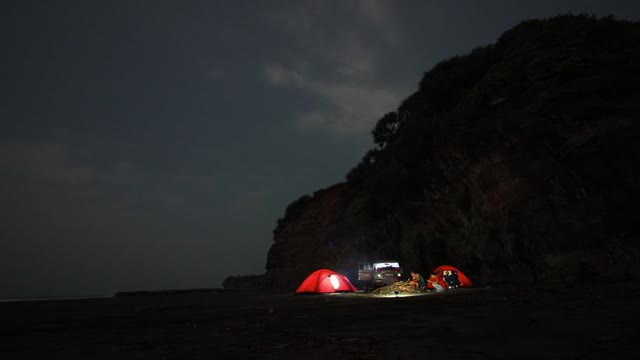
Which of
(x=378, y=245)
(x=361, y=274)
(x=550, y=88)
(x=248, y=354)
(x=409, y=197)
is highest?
(x=550, y=88)

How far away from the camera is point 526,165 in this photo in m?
28.5

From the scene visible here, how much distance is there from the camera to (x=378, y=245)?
4819 cm

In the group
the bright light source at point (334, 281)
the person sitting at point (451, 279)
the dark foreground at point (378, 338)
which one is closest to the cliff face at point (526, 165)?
the person sitting at point (451, 279)

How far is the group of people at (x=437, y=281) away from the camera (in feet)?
79.6

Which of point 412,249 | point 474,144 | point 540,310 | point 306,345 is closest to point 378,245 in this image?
point 412,249

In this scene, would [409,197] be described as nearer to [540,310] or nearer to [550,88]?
[550,88]

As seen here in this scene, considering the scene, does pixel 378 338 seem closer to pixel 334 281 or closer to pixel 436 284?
pixel 436 284

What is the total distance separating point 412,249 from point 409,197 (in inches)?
194

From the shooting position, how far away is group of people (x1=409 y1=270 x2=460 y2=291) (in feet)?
79.6

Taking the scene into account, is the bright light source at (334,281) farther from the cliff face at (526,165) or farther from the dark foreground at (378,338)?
the dark foreground at (378,338)

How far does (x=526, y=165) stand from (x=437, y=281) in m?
9.85

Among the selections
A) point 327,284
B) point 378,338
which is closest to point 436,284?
point 327,284

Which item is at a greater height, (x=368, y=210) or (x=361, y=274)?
(x=368, y=210)

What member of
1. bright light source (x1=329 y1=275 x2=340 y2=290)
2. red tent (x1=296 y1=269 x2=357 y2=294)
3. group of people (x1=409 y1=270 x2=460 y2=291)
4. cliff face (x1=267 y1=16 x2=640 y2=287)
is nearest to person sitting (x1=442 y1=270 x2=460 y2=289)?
group of people (x1=409 y1=270 x2=460 y2=291)
